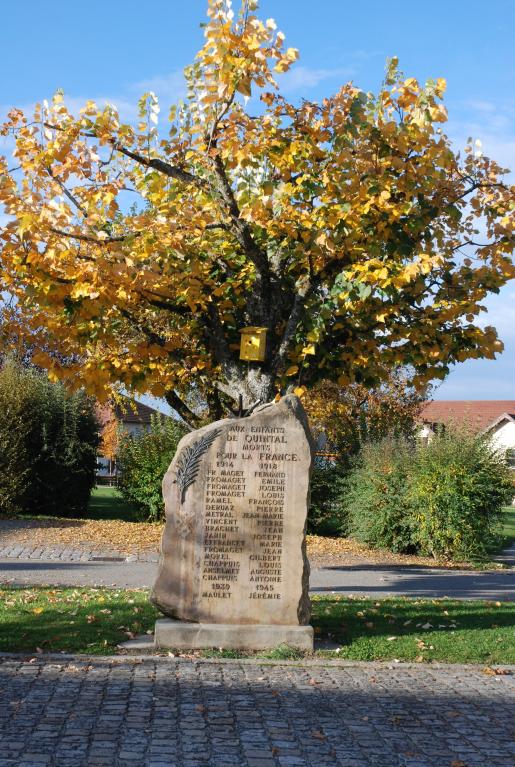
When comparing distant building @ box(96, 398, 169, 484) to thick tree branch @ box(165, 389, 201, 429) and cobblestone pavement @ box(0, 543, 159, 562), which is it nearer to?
cobblestone pavement @ box(0, 543, 159, 562)

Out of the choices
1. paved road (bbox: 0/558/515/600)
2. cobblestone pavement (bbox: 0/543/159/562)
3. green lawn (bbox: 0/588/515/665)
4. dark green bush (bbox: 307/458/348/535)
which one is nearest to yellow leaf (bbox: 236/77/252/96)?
green lawn (bbox: 0/588/515/665)

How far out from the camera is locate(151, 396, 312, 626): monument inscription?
7770 millimetres

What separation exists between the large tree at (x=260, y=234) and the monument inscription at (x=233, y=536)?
1.42 metres

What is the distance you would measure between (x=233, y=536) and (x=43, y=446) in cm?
1423

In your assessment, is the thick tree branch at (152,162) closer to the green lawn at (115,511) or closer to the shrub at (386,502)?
the shrub at (386,502)

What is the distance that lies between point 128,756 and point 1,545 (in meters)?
11.7

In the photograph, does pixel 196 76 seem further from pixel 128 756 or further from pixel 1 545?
pixel 1 545

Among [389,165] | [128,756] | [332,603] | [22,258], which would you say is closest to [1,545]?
[332,603]

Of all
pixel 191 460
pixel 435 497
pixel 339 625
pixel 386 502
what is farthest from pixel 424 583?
pixel 191 460

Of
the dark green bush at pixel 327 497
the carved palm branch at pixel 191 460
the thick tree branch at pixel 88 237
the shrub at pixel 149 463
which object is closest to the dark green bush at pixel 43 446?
the shrub at pixel 149 463

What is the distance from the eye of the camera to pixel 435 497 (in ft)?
56.4

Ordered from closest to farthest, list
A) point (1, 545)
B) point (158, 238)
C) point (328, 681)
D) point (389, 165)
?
point (328, 681) < point (158, 238) < point (389, 165) < point (1, 545)

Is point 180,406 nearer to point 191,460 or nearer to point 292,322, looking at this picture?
point 292,322

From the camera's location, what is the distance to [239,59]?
791 centimetres
